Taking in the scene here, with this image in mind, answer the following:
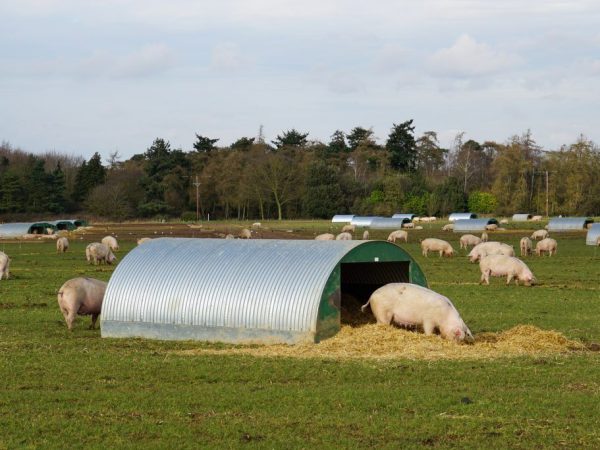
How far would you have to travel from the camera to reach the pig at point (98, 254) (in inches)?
1848

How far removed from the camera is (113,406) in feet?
40.4

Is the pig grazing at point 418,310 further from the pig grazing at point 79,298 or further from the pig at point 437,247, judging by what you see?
the pig at point 437,247

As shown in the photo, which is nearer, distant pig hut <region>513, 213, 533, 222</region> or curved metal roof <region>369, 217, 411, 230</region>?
curved metal roof <region>369, 217, 411, 230</region>

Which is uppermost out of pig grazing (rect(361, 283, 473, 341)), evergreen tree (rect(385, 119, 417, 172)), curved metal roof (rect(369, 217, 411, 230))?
evergreen tree (rect(385, 119, 417, 172))

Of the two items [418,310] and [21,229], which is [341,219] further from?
[418,310]

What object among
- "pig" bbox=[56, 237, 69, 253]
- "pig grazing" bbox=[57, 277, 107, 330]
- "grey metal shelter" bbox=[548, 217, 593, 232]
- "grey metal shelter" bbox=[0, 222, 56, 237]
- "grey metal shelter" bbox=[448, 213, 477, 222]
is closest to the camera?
"pig grazing" bbox=[57, 277, 107, 330]

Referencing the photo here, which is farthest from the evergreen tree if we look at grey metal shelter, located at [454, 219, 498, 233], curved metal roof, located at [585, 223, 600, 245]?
curved metal roof, located at [585, 223, 600, 245]

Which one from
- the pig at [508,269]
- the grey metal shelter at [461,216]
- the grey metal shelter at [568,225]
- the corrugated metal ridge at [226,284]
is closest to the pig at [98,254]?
the pig at [508,269]

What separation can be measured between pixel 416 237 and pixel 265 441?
67007mm

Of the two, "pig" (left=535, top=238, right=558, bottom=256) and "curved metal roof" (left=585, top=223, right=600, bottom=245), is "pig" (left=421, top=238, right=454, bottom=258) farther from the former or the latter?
"curved metal roof" (left=585, top=223, right=600, bottom=245)

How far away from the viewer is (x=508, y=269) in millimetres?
32969

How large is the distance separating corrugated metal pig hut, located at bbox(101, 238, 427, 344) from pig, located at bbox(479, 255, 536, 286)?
12473 mm

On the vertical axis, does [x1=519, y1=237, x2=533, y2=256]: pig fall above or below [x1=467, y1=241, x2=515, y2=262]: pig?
below

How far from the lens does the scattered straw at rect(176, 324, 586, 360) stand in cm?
1661
